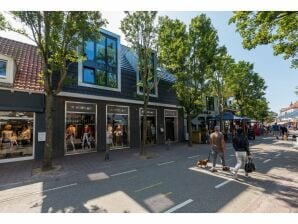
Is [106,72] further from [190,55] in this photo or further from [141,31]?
[190,55]

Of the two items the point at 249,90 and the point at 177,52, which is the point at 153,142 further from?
the point at 249,90

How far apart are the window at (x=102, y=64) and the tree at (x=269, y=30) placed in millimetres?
9205

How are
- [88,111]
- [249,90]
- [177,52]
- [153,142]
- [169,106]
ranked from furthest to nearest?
[249,90] < [169,106] < [153,142] < [177,52] < [88,111]

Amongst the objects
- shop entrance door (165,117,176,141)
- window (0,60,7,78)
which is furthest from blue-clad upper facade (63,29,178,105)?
shop entrance door (165,117,176,141)

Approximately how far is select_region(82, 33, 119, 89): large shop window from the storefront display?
771 cm

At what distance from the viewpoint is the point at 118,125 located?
16.9 m

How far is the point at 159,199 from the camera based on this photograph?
5.58 meters

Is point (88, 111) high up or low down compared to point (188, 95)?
down

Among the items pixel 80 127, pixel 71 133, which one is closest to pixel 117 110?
pixel 80 127

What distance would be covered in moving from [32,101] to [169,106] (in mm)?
13319

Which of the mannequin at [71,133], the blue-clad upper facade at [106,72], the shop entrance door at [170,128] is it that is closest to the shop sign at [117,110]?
the blue-clad upper facade at [106,72]

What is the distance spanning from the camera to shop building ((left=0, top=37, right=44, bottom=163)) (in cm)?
1110

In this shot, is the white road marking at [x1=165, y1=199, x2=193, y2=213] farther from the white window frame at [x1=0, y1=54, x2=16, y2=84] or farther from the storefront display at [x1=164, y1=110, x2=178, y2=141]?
the storefront display at [x1=164, y1=110, x2=178, y2=141]

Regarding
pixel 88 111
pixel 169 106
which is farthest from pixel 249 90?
pixel 88 111
